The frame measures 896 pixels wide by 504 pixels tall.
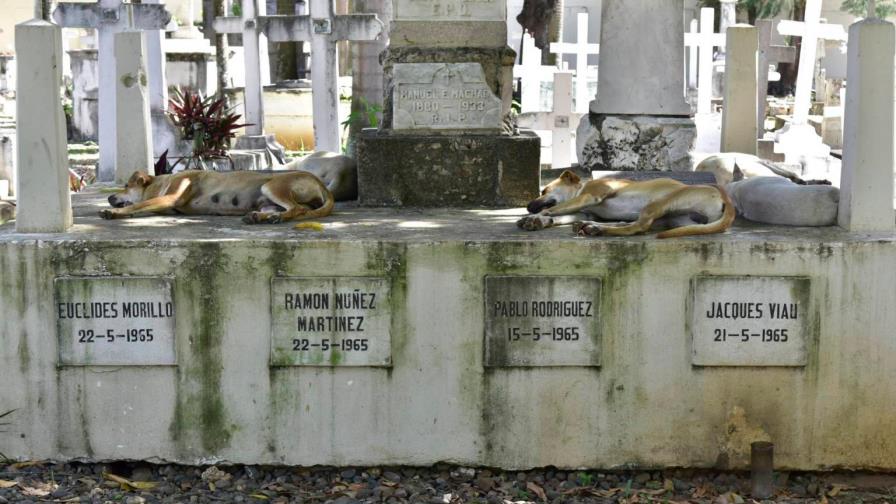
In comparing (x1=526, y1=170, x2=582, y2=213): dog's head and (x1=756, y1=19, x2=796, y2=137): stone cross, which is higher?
(x1=756, y1=19, x2=796, y2=137): stone cross

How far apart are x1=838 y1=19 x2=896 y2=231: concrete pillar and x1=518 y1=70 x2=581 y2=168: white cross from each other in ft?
26.3

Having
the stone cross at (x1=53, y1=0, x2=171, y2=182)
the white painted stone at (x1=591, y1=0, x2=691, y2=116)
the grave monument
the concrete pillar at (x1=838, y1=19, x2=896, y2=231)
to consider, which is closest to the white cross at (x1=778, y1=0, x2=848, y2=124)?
the white painted stone at (x1=591, y1=0, x2=691, y2=116)

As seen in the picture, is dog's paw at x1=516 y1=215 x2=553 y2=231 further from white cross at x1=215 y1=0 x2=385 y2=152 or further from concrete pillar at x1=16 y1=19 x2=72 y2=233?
white cross at x1=215 y1=0 x2=385 y2=152

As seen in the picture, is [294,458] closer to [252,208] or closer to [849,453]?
[252,208]

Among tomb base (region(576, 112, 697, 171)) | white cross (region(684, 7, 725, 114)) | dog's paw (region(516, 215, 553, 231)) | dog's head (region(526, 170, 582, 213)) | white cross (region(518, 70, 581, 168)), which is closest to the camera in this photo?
dog's paw (region(516, 215, 553, 231))

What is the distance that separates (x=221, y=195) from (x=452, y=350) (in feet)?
6.64

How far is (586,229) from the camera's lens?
21.1ft

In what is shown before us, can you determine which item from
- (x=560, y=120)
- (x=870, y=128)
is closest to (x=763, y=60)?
(x=560, y=120)

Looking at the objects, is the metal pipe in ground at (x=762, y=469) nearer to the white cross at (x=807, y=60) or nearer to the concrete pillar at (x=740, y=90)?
the concrete pillar at (x=740, y=90)

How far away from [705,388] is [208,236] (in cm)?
259

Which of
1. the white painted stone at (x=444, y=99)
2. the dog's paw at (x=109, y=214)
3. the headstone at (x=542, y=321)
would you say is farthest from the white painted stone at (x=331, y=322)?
the white painted stone at (x=444, y=99)

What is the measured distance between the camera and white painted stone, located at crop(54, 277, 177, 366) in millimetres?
6242

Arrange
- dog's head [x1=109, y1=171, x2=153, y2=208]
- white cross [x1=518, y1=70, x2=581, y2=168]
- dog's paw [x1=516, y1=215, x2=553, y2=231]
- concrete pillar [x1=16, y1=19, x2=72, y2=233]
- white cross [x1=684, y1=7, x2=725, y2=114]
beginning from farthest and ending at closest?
1. white cross [x1=684, y1=7, x2=725, y2=114]
2. white cross [x1=518, y1=70, x2=581, y2=168]
3. dog's head [x1=109, y1=171, x2=153, y2=208]
4. dog's paw [x1=516, y1=215, x2=553, y2=231]
5. concrete pillar [x1=16, y1=19, x2=72, y2=233]

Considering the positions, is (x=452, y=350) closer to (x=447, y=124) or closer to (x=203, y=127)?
(x=447, y=124)
